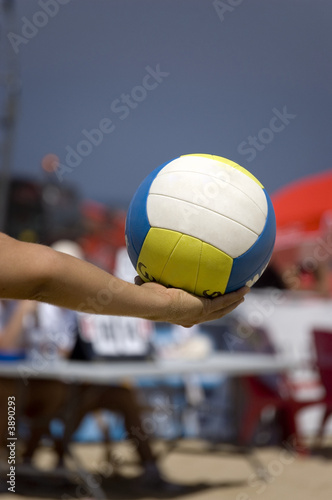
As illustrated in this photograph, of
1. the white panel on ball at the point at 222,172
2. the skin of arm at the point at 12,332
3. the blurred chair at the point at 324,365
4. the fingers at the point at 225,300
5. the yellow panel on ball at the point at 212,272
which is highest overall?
the white panel on ball at the point at 222,172

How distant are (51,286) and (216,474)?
4396mm

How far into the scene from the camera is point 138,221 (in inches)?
79.4

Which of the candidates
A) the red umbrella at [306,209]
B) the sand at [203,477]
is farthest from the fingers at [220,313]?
the red umbrella at [306,209]

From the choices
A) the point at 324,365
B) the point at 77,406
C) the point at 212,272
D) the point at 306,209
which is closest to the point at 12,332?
the point at 77,406

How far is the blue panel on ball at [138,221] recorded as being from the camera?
1.99 m

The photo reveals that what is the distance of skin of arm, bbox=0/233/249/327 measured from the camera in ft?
4.58

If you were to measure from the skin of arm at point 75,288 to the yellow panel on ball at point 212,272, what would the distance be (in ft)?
0.44

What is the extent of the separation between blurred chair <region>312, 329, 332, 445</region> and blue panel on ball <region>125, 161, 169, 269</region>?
15.4 ft

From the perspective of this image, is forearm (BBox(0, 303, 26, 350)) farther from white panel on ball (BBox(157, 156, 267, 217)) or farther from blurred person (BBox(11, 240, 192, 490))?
white panel on ball (BBox(157, 156, 267, 217))

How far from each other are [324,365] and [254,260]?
4697mm

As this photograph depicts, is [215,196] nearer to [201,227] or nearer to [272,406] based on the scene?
[201,227]

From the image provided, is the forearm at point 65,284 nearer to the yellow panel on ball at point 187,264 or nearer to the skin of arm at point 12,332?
the yellow panel on ball at point 187,264

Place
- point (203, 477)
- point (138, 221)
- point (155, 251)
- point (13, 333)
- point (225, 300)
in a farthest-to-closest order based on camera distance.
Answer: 1. point (203, 477)
2. point (13, 333)
3. point (138, 221)
4. point (155, 251)
5. point (225, 300)

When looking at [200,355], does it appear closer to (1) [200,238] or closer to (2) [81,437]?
(2) [81,437]
